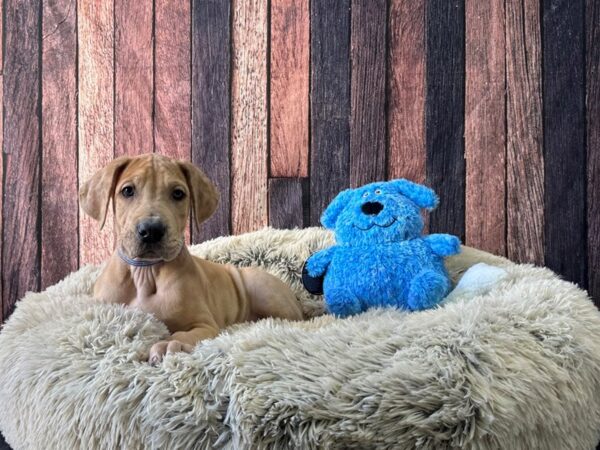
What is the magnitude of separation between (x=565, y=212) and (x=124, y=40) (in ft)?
8.31

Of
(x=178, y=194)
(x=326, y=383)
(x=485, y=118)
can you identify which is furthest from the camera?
(x=485, y=118)

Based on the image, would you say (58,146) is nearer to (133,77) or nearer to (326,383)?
(133,77)

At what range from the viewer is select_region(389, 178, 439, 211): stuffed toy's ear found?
254cm

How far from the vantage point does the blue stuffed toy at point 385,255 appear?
94.2 inches

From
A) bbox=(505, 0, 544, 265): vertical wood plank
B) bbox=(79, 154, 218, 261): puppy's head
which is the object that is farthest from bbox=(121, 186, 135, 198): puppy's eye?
bbox=(505, 0, 544, 265): vertical wood plank

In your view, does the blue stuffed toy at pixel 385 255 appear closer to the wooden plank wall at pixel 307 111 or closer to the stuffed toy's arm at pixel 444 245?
the stuffed toy's arm at pixel 444 245

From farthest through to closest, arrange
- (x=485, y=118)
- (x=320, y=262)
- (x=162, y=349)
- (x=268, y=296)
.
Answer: (x=485, y=118)
(x=268, y=296)
(x=320, y=262)
(x=162, y=349)

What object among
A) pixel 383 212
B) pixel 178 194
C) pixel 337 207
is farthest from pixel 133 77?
pixel 383 212

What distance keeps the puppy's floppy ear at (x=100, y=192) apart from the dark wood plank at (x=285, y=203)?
1057mm

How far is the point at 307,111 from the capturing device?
125 inches

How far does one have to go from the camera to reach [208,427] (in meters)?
1.50

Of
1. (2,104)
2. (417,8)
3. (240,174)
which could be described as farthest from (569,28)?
(2,104)

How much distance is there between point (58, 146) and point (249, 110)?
112 cm

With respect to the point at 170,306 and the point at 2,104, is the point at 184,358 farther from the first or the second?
the point at 2,104
